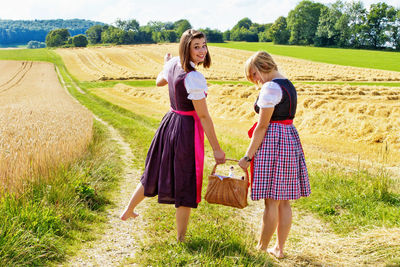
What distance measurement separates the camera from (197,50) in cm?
319

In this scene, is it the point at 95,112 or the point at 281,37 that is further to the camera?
the point at 281,37

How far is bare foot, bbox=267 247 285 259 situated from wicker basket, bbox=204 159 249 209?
60 cm

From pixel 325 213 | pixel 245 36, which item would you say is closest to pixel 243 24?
pixel 245 36

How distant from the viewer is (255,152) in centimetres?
326

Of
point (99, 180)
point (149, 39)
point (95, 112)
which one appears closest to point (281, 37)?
point (149, 39)

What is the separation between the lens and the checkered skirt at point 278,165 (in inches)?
126

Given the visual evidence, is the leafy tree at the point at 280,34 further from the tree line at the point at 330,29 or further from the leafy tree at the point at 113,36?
the leafy tree at the point at 113,36

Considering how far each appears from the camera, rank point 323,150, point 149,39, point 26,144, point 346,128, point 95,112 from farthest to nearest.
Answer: point 149,39 → point 95,112 → point 346,128 → point 323,150 → point 26,144

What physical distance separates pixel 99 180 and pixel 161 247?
253cm

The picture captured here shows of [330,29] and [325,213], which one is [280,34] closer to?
[330,29]

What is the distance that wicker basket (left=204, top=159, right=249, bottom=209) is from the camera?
3.24m

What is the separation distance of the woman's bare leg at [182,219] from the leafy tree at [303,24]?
293 ft

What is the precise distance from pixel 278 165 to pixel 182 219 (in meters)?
1.10

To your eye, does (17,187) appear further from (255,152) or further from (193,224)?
(255,152)
